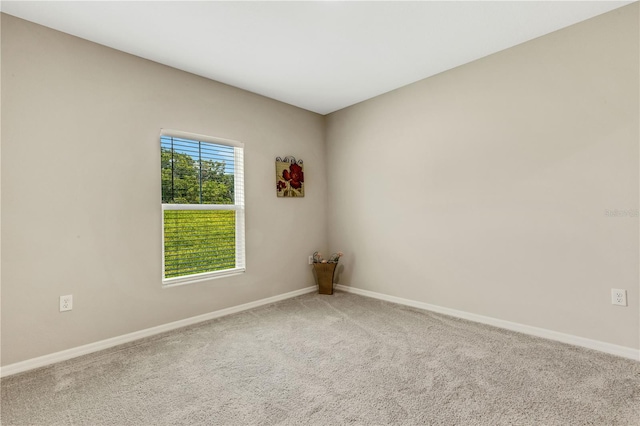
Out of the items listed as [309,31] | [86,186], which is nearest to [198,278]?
[86,186]

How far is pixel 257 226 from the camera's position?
11.7ft

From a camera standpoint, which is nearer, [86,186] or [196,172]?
[86,186]

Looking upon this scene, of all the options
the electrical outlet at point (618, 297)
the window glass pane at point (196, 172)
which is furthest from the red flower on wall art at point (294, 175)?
the electrical outlet at point (618, 297)

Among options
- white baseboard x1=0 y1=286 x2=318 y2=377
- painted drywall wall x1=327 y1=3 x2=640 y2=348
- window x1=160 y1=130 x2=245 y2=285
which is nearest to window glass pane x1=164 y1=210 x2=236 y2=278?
window x1=160 y1=130 x2=245 y2=285

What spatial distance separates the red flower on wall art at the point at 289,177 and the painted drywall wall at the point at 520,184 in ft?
2.89

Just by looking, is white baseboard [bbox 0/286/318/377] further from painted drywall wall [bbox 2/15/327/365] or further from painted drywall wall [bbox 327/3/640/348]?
painted drywall wall [bbox 327/3/640/348]

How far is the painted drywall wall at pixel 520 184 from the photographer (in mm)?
2223

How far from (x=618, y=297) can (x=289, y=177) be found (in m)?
3.23

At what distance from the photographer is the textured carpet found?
63.6 inches

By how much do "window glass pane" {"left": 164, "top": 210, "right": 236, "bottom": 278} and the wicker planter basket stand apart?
1.10 metres

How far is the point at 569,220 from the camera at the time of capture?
2.41 meters

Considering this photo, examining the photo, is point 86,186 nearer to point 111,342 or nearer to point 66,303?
point 66,303

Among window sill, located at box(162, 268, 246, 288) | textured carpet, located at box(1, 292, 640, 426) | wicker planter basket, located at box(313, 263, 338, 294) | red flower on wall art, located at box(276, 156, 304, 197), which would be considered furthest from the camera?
wicker planter basket, located at box(313, 263, 338, 294)

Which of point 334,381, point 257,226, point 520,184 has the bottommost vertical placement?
point 334,381
